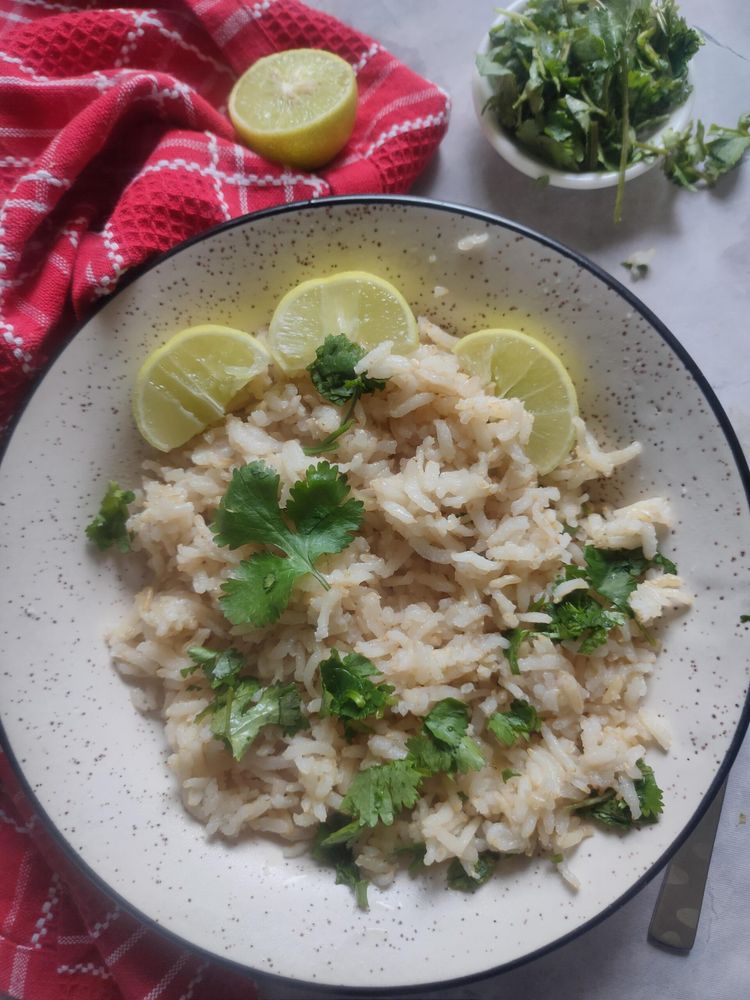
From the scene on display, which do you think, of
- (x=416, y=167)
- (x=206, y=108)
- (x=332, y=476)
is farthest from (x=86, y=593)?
(x=416, y=167)

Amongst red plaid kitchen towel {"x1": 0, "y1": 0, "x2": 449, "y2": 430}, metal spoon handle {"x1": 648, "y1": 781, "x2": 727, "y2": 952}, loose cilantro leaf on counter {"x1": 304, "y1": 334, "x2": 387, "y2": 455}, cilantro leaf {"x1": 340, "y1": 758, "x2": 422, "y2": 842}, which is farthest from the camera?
metal spoon handle {"x1": 648, "y1": 781, "x2": 727, "y2": 952}

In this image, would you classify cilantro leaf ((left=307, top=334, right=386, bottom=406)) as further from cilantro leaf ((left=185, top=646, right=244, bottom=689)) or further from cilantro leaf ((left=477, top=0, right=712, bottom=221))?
cilantro leaf ((left=477, top=0, right=712, bottom=221))

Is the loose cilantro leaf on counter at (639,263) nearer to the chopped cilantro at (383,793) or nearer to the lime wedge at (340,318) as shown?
the lime wedge at (340,318)

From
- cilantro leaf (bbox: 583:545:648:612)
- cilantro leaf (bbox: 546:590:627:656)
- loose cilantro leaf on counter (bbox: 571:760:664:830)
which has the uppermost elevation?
cilantro leaf (bbox: 583:545:648:612)

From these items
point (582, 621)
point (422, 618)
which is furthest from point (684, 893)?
point (422, 618)

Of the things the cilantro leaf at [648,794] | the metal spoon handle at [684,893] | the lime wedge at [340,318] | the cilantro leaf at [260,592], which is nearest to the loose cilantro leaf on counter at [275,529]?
the cilantro leaf at [260,592]

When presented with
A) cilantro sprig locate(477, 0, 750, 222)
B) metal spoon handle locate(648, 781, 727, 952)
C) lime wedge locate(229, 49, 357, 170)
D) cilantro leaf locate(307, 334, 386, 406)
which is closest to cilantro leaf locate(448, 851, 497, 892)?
metal spoon handle locate(648, 781, 727, 952)

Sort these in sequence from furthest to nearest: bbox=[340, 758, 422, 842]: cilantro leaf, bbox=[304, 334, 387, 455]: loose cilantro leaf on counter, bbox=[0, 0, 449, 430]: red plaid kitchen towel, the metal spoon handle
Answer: the metal spoon handle
bbox=[0, 0, 449, 430]: red plaid kitchen towel
bbox=[304, 334, 387, 455]: loose cilantro leaf on counter
bbox=[340, 758, 422, 842]: cilantro leaf

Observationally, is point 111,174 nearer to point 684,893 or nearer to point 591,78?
point 591,78
